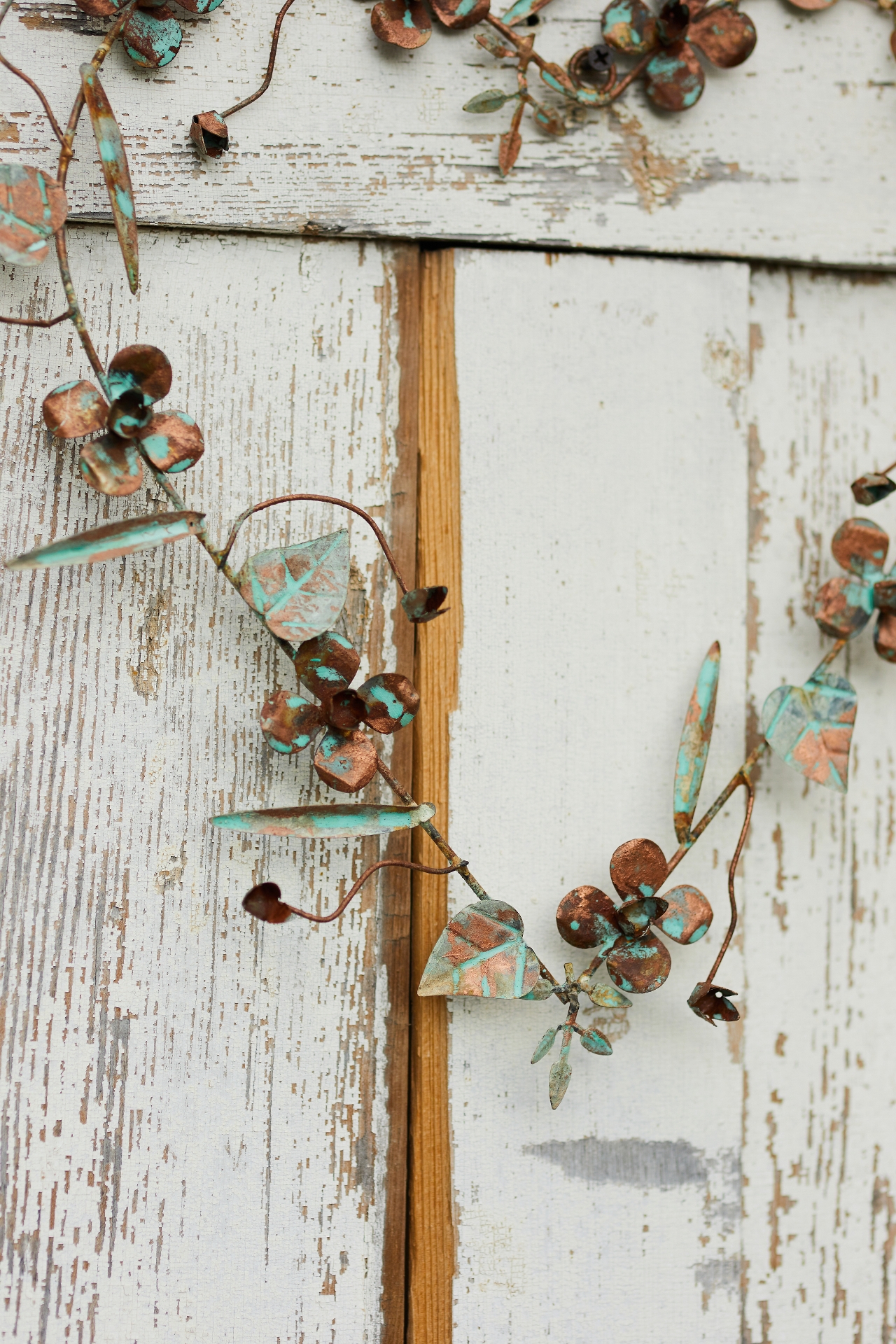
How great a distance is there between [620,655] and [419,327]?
20 centimetres

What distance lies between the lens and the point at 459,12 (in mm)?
456

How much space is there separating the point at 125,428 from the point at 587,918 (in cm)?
30

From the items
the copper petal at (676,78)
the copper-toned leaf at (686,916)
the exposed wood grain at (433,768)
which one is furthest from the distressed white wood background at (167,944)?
the copper petal at (676,78)

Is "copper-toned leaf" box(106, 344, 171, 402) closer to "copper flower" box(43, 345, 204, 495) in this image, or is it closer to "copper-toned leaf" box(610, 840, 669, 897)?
"copper flower" box(43, 345, 204, 495)

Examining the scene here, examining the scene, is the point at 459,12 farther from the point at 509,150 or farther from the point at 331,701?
the point at 331,701

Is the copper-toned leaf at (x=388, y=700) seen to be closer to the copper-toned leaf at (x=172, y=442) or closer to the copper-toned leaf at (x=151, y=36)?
the copper-toned leaf at (x=172, y=442)

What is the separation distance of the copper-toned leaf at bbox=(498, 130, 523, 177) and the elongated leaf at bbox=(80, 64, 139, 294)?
18cm

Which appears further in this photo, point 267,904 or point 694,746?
point 694,746

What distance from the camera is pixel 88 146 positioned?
45cm

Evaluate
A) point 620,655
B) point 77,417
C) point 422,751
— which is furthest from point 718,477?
point 77,417

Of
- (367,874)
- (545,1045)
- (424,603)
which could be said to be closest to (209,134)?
(424,603)

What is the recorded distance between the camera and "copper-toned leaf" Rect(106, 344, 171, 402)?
40 cm

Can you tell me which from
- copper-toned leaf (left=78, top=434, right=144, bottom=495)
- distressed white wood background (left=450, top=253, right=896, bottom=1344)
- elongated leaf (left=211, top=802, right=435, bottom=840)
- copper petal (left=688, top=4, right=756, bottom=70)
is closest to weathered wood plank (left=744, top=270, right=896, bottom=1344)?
distressed white wood background (left=450, top=253, right=896, bottom=1344)

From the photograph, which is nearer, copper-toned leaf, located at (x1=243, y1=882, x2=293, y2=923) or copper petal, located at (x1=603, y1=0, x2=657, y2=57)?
copper-toned leaf, located at (x1=243, y1=882, x2=293, y2=923)
